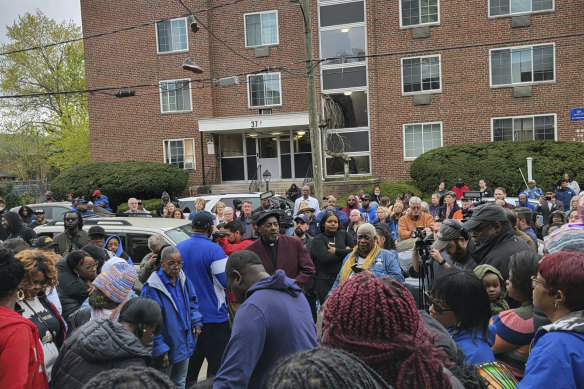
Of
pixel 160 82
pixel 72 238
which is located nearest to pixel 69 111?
pixel 160 82

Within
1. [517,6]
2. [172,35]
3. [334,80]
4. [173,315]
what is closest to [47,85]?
[172,35]

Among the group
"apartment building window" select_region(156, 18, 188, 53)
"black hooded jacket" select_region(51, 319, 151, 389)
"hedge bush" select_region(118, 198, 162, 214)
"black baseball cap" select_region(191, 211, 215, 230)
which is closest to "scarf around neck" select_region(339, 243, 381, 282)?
"black baseball cap" select_region(191, 211, 215, 230)

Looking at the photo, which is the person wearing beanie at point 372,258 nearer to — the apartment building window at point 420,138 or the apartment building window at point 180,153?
the apartment building window at point 420,138

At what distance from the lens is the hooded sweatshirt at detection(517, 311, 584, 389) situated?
2.15 metres

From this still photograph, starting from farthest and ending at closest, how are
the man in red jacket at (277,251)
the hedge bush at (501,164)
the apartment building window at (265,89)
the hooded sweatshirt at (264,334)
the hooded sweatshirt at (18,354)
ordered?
the apartment building window at (265,89) < the hedge bush at (501,164) < the man in red jacket at (277,251) < the hooded sweatshirt at (264,334) < the hooded sweatshirt at (18,354)

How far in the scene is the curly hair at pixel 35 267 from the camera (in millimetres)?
3578

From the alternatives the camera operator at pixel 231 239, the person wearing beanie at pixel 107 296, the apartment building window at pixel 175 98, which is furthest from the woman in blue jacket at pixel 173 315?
the apartment building window at pixel 175 98

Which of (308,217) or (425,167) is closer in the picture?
(308,217)

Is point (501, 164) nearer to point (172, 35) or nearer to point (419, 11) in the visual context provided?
point (419, 11)

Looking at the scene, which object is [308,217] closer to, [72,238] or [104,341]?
[72,238]

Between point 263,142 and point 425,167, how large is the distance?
938 cm

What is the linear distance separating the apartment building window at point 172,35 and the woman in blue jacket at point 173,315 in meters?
22.5

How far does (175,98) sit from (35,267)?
22949mm

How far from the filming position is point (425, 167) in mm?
20484
